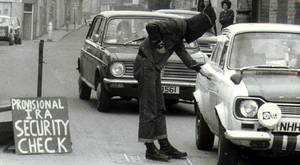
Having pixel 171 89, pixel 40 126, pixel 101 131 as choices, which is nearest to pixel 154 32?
pixel 40 126

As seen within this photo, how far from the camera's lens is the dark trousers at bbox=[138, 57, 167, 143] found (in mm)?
8852

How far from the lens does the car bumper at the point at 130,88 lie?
12.8m

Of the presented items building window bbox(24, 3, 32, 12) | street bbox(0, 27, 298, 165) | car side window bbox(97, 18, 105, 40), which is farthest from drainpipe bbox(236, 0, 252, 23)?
building window bbox(24, 3, 32, 12)

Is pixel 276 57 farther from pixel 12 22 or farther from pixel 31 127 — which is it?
pixel 12 22

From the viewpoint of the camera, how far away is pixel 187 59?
8.86 m

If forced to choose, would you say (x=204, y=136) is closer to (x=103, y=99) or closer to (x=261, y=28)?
(x=261, y=28)

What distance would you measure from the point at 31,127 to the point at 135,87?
4.15 metres

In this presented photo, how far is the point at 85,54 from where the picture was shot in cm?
1519

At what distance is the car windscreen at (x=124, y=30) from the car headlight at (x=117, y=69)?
2.77 ft

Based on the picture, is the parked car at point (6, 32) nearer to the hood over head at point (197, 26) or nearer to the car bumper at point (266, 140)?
the hood over head at point (197, 26)

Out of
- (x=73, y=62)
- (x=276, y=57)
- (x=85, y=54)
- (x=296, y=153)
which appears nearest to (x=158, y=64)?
(x=276, y=57)

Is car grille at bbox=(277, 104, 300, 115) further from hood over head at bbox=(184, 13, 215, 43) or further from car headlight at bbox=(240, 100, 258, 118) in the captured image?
hood over head at bbox=(184, 13, 215, 43)

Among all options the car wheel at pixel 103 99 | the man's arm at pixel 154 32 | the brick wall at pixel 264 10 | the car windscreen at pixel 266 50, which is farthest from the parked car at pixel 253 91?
the brick wall at pixel 264 10

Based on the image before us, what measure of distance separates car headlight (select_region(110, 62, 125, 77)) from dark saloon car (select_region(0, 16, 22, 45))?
30.9m
